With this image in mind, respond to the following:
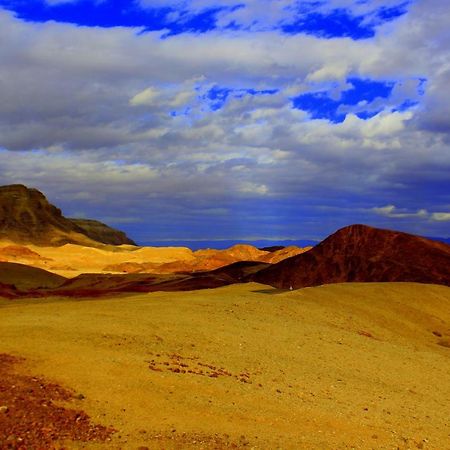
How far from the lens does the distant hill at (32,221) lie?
10938 cm

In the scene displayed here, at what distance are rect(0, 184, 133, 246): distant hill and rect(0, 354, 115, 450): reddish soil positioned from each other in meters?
102

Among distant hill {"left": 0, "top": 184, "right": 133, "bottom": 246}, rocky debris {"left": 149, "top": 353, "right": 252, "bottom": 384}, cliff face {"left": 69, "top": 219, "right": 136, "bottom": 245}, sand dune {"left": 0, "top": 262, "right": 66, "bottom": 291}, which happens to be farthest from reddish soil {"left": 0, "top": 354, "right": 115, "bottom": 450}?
cliff face {"left": 69, "top": 219, "right": 136, "bottom": 245}

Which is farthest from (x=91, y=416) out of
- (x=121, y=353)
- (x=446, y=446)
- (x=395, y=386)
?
(x=395, y=386)

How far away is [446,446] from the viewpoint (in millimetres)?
10016

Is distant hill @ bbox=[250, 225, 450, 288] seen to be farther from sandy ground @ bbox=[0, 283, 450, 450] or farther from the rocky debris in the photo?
the rocky debris

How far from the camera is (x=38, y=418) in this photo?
307 inches

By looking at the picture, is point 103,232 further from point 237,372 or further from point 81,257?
point 237,372

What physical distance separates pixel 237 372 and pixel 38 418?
5.18 m

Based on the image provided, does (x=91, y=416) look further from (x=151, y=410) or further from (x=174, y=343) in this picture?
(x=174, y=343)

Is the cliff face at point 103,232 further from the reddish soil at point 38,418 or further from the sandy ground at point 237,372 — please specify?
the reddish soil at point 38,418

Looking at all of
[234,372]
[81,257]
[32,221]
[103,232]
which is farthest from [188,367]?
[103,232]

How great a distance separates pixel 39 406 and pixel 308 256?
3985cm

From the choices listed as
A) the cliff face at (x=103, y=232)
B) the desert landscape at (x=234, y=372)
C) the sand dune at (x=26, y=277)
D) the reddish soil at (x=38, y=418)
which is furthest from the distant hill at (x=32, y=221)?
the reddish soil at (x=38, y=418)

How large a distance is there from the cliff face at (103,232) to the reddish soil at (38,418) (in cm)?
15122
